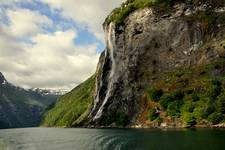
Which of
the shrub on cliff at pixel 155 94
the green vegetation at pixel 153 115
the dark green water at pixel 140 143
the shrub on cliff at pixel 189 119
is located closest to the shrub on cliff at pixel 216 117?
the shrub on cliff at pixel 189 119

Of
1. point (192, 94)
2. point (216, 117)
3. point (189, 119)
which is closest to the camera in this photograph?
point (216, 117)

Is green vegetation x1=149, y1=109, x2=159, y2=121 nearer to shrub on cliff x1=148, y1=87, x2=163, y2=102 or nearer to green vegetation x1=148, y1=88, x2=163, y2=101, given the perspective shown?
shrub on cliff x1=148, y1=87, x2=163, y2=102

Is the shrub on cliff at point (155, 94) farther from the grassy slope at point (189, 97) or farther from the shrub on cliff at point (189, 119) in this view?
the shrub on cliff at point (189, 119)

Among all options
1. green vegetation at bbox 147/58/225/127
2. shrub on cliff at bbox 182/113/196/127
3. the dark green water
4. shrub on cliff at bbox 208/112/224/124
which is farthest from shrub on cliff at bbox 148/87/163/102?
the dark green water

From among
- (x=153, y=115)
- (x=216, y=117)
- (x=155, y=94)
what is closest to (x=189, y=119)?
(x=216, y=117)

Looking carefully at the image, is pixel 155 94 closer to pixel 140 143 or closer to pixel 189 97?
pixel 189 97

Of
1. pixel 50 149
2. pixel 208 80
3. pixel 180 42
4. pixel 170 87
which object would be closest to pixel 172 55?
pixel 180 42

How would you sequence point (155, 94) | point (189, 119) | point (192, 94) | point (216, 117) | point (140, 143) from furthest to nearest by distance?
point (155, 94)
point (192, 94)
point (189, 119)
point (216, 117)
point (140, 143)

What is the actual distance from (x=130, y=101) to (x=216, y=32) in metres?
53.8

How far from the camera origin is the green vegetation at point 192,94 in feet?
495

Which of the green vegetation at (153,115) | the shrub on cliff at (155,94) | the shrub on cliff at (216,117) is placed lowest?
the shrub on cliff at (216,117)

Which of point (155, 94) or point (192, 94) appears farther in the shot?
point (155, 94)

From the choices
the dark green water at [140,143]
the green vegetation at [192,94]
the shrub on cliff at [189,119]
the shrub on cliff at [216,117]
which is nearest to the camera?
the dark green water at [140,143]

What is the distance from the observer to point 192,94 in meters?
171
